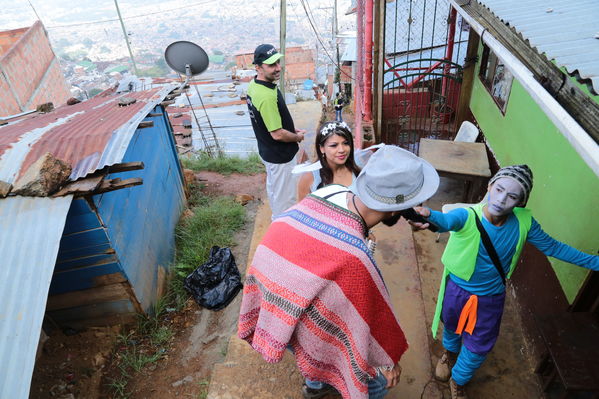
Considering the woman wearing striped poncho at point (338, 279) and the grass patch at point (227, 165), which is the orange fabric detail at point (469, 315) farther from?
the grass patch at point (227, 165)

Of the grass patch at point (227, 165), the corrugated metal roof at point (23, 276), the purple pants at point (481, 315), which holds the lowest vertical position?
the grass patch at point (227, 165)

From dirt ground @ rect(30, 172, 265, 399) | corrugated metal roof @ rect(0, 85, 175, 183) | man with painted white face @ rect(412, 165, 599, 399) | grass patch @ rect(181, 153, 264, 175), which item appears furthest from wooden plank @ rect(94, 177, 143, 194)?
grass patch @ rect(181, 153, 264, 175)

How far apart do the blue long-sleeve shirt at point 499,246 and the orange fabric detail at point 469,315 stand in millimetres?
58

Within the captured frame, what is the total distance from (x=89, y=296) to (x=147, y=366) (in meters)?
0.88

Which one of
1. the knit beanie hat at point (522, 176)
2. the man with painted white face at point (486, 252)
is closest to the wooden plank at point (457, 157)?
the man with painted white face at point (486, 252)

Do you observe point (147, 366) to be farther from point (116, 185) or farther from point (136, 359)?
point (116, 185)

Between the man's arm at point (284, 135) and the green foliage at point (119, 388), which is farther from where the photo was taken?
the man's arm at point (284, 135)

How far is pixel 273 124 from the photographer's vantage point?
3.35m

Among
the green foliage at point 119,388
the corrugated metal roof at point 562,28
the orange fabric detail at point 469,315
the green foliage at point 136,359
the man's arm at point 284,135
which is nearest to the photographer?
the corrugated metal roof at point 562,28

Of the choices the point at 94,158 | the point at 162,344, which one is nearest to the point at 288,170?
the point at 94,158

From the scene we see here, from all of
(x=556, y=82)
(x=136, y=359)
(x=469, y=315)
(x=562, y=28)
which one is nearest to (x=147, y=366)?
(x=136, y=359)

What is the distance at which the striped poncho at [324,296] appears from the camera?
145cm

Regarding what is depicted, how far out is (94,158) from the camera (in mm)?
2930

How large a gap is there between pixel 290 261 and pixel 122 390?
2.61m
